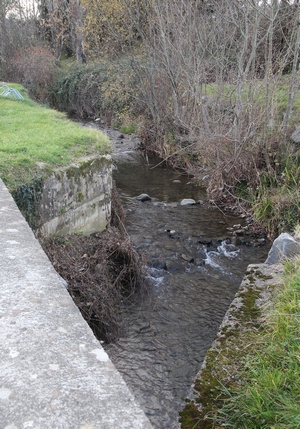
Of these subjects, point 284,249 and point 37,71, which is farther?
point 37,71

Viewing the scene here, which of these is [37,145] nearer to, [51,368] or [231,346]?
[231,346]

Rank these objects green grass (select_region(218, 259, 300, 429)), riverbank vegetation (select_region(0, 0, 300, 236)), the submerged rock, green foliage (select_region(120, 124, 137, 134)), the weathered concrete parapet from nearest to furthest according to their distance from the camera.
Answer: green grass (select_region(218, 259, 300, 429))
the submerged rock
the weathered concrete parapet
riverbank vegetation (select_region(0, 0, 300, 236))
green foliage (select_region(120, 124, 137, 134))

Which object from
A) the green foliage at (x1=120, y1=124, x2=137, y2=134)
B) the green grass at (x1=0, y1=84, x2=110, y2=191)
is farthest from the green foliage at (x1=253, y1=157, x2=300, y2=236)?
the green foliage at (x1=120, y1=124, x2=137, y2=134)

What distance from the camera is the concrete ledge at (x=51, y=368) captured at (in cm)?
164

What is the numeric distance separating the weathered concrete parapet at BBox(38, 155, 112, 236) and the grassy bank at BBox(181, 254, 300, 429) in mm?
3215

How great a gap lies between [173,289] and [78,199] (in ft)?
7.20

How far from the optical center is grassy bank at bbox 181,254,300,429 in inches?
117

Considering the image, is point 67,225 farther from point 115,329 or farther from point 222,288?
point 222,288

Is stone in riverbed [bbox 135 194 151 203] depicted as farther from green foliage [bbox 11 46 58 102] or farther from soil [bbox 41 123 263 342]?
green foliage [bbox 11 46 58 102]

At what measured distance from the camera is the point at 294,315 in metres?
3.73

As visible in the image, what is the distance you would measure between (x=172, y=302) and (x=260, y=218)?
11.1 ft

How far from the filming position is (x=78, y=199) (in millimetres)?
7059

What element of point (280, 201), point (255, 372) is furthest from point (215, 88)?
point (255, 372)

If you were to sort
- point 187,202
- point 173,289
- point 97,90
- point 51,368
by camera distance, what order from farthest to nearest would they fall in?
point 97,90
point 187,202
point 173,289
point 51,368
